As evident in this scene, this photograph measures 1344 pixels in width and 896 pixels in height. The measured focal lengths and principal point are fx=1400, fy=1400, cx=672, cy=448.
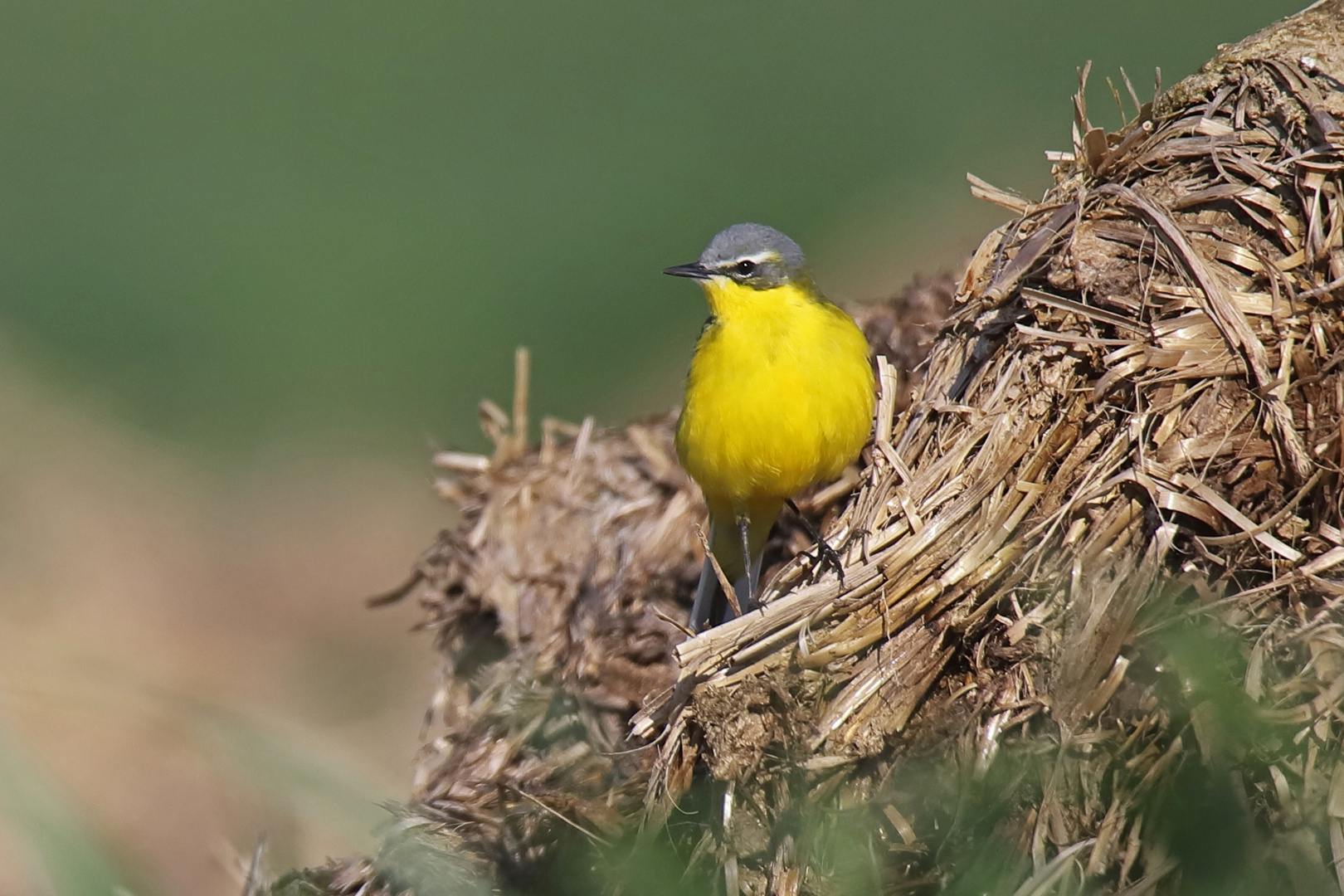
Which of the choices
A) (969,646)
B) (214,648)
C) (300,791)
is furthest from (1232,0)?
(300,791)

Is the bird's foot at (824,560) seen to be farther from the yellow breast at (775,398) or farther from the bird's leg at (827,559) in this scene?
the yellow breast at (775,398)

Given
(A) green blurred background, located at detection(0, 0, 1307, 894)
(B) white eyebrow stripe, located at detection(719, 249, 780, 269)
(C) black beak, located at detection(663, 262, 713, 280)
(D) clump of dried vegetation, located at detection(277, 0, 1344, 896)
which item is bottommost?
(D) clump of dried vegetation, located at detection(277, 0, 1344, 896)

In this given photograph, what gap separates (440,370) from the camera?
573 inches

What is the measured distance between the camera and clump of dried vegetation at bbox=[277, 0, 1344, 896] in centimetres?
344

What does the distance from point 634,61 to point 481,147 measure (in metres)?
2.53

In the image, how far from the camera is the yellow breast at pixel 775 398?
205 inches

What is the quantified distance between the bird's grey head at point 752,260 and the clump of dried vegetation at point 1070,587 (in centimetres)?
115

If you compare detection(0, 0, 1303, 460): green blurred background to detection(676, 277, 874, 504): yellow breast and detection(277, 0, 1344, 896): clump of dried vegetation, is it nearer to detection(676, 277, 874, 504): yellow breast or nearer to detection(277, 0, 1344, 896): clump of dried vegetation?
detection(676, 277, 874, 504): yellow breast

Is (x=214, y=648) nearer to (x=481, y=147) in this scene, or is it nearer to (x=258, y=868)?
(x=258, y=868)

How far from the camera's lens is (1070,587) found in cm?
384

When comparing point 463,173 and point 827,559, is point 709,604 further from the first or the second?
point 463,173

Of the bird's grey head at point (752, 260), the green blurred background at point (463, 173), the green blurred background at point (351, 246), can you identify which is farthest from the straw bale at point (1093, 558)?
the green blurred background at point (463, 173)

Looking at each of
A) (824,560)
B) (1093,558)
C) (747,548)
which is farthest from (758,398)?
(1093,558)

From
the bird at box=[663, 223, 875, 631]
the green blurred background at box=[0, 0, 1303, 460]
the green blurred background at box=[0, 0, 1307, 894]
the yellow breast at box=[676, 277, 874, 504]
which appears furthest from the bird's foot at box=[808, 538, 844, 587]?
the green blurred background at box=[0, 0, 1303, 460]
